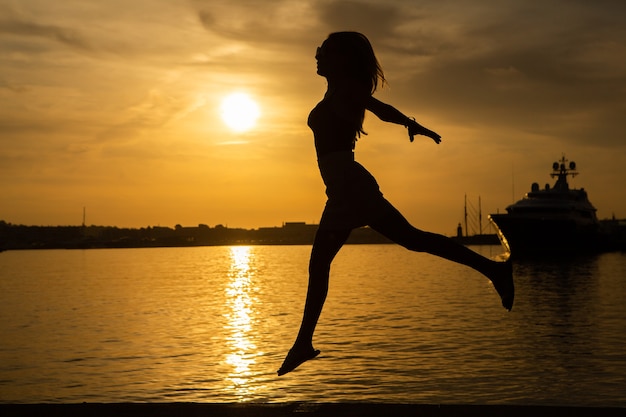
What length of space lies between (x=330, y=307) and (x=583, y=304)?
50.1ft

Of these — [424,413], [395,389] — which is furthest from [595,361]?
[424,413]

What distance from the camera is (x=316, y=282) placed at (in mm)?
5180

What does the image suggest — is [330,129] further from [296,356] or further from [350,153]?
[296,356]

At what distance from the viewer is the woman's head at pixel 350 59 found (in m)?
5.01

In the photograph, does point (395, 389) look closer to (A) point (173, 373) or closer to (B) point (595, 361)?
(A) point (173, 373)

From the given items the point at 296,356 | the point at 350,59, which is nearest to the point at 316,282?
the point at 296,356

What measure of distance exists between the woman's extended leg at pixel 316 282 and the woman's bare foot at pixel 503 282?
3.46 ft

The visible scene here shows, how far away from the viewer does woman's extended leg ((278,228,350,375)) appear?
5050mm

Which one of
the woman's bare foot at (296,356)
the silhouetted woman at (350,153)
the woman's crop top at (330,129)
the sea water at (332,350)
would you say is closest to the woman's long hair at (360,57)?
the silhouetted woman at (350,153)

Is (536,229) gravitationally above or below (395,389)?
above

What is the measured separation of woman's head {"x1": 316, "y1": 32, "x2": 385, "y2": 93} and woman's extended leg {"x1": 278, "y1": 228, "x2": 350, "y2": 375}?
988 mm

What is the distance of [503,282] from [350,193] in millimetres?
1258

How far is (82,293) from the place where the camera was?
6669 cm

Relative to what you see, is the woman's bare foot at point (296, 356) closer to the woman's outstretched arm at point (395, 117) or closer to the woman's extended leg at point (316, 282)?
the woman's extended leg at point (316, 282)
